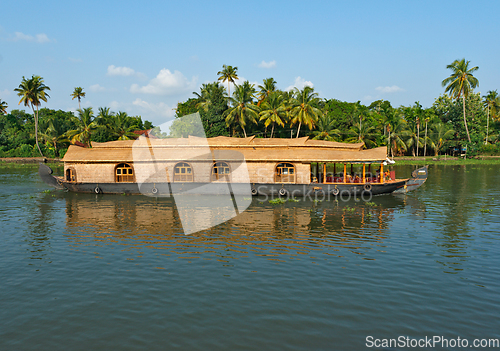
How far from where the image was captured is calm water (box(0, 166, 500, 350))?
7.05 m

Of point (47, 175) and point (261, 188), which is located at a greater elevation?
point (47, 175)

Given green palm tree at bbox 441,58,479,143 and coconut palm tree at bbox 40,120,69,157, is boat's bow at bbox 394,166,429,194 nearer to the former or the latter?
green palm tree at bbox 441,58,479,143

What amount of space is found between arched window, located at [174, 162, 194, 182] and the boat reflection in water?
2.84m

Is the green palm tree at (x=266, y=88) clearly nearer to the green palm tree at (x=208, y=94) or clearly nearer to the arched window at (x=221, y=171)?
the green palm tree at (x=208, y=94)

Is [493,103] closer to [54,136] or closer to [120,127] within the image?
[120,127]

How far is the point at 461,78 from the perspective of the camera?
5969cm

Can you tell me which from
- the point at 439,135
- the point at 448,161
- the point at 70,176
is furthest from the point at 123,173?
the point at 439,135

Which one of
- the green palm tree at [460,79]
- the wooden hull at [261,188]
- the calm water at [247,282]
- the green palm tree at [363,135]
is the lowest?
the calm water at [247,282]

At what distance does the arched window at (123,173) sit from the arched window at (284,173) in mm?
11336

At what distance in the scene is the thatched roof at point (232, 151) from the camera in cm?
2350

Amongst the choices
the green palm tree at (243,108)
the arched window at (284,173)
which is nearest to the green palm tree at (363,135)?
the green palm tree at (243,108)

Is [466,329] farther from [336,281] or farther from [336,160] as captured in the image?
[336,160]

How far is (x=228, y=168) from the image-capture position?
25.0m

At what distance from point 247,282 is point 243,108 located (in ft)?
141
